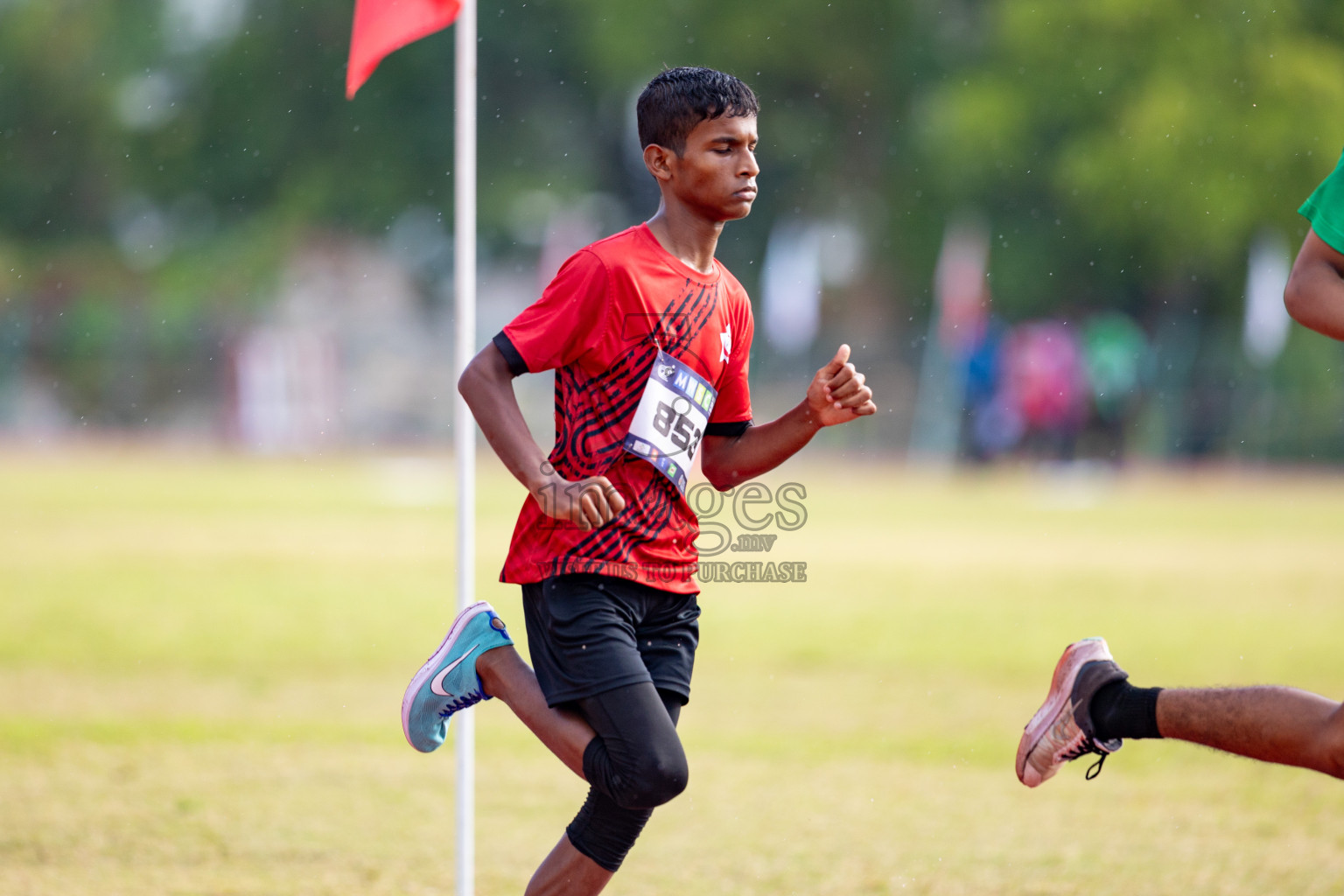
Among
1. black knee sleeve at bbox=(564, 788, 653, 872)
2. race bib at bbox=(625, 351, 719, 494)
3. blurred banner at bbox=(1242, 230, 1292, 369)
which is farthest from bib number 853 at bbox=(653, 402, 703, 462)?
blurred banner at bbox=(1242, 230, 1292, 369)

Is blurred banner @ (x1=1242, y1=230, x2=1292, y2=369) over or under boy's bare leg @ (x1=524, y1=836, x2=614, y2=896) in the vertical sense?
over

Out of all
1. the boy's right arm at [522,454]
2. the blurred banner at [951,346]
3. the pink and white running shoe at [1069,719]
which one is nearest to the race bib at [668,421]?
the boy's right arm at [522,454]

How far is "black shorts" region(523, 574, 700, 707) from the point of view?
353cm

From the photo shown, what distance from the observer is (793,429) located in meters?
3.84

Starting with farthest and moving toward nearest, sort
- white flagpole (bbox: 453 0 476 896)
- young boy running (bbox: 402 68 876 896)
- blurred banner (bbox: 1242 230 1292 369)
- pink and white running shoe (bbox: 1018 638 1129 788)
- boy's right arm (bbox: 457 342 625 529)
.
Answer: blurred banner (bbox: 1242 230 1292 369)
white flagpole (bbox: 453 0 476 896)
pink and white running shoe (bbox: 1018 638 1129 788)
young boy running (bbox: 402 68 876 896)
boy's right arm (bbox: 457 342 625 529)

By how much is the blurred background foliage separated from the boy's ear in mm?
24000

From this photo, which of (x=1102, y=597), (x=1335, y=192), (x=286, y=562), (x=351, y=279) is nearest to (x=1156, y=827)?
(x=1335, y=192)

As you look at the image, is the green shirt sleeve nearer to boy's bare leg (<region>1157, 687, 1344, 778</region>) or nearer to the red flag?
boy's bare leg (<region>1157, 687, 1344, 778</region>)

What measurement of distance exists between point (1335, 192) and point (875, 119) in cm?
3498

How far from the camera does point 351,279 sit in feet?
140

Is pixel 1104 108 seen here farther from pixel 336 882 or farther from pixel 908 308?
pixel 336 882

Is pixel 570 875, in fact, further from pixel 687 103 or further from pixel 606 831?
pixel 687 103

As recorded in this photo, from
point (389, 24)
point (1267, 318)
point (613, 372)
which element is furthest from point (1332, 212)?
point (1267, 318)

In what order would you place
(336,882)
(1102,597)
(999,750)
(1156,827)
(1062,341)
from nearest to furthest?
(336,882)
(1156,827)
(999,750)
(1102,597)
(1062,341)
